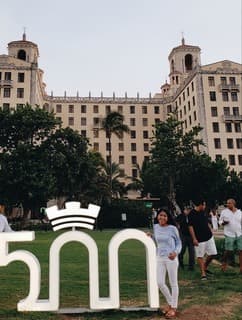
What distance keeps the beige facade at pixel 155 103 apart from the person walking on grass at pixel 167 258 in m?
38.9

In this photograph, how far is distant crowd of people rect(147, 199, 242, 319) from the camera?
19.0 feet

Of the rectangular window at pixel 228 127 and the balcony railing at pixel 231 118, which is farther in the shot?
the rectangular window at pixel 228 127

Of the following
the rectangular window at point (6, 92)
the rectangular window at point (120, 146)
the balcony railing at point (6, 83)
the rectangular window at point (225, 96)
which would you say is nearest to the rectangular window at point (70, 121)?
the rectangular window at point (120, 146)

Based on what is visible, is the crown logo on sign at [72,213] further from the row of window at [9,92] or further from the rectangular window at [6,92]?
the rectangular window at [6,92]

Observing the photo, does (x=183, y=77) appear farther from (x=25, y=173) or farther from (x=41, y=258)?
(x=41, y=258)

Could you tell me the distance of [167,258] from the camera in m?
5.87

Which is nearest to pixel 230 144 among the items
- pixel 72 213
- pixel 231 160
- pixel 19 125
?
pixel 231 160

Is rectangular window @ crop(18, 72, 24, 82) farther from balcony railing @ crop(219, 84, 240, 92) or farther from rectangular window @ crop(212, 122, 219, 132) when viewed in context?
balcony railing @ crop(219, 84, 240, 92)

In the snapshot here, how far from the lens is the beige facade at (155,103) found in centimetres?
5409

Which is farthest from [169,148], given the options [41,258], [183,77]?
[183,77]

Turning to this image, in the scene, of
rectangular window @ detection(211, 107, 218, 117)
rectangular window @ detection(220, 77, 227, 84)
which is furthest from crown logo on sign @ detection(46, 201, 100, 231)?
rectangular window @ detection(220, 77, 227, 84)

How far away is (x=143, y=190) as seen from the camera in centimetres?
4872

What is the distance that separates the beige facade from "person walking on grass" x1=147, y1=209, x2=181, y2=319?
3890 cm

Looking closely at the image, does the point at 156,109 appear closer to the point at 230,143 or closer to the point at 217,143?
the point at 217,143
